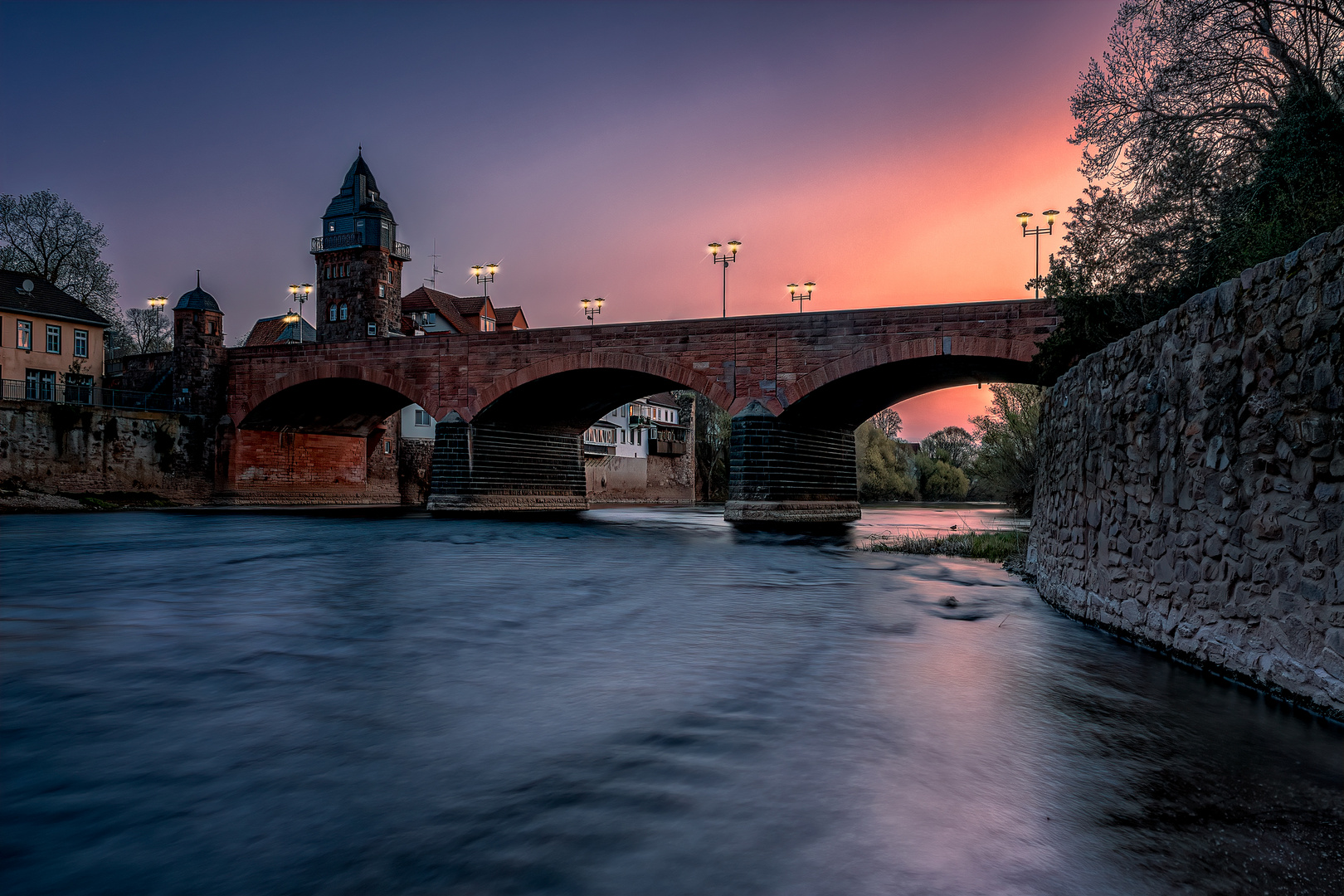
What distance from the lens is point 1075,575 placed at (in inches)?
313

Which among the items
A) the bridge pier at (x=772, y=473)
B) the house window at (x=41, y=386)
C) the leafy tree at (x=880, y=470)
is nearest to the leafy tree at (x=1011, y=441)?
the bridge pier at (x=772, y=473)

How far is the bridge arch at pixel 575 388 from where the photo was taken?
2720 centimetres

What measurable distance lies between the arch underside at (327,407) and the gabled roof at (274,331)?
1735 cm

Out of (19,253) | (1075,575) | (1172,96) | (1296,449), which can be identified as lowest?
(1075,575)

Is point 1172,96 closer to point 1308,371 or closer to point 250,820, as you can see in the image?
point 1308,371

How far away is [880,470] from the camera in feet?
172

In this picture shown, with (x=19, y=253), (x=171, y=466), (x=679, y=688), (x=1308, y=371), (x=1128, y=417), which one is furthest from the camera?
(x=19, y=253)

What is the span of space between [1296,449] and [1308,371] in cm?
40

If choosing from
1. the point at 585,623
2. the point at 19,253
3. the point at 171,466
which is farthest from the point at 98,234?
the point at 585,623

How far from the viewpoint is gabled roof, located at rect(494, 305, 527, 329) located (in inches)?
2205

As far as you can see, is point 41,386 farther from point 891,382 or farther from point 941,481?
point 941,481

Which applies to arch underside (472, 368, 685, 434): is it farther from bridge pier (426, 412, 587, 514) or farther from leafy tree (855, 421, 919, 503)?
leafy tree (855, 421, 919, 503)

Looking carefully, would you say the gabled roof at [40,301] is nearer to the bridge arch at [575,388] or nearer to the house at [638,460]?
the bridge arch at [575,388]

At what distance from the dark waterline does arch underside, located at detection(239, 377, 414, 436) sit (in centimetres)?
2542
